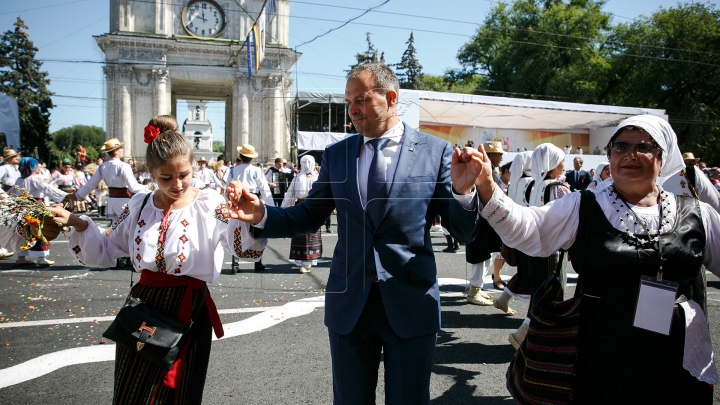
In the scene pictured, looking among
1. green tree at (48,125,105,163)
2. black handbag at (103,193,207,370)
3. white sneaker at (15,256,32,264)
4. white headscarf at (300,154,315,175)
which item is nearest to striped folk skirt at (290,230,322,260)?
white headscarf at (300,154,315,175)

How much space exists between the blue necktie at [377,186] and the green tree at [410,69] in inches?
43.3

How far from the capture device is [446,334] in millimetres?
5246

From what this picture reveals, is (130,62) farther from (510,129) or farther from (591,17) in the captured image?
(591,17)

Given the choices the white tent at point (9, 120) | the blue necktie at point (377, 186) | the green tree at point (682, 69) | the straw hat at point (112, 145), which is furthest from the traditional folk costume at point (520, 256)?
the green tree at point (682, 69)

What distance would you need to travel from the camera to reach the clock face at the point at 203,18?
880 centimetres

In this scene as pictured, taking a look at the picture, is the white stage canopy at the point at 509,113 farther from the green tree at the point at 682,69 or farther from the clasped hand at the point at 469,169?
the green tree at the point at 682,69

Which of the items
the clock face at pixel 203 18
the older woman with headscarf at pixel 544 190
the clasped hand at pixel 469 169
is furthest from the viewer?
the clock face at pixel 203 18

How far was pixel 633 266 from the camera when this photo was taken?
200cm

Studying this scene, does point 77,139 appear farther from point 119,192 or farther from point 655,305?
point 655,305

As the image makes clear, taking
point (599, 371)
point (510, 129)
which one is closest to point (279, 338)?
point (510, 129)

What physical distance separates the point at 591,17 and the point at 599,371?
4126 centimetres

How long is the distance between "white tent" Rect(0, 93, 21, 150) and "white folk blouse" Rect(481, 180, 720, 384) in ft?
62.1

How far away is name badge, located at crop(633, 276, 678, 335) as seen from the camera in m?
1.95

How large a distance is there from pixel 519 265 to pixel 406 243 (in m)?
3.10
